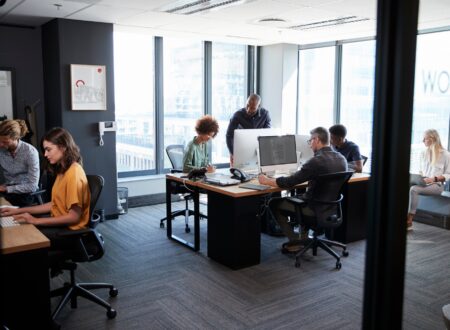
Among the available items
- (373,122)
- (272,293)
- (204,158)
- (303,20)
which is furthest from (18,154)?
(373,122)

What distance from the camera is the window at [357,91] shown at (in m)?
6.15

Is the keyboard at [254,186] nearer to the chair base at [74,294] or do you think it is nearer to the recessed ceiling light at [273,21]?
the chair base at [74,294]

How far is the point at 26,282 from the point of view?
86.8 inches

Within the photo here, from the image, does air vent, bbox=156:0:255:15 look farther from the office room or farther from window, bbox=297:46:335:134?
window, bbox=297:46:335:134

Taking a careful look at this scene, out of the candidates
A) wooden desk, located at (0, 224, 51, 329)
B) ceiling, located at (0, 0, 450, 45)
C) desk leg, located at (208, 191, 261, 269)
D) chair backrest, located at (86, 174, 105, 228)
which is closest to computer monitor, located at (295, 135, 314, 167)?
desk leg, located at (208, 191, 261, 269)

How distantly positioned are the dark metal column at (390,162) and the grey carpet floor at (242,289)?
169 centimetres

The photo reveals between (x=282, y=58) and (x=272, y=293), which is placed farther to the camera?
(x=282, y=58)

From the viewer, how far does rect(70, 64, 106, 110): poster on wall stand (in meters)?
4.84

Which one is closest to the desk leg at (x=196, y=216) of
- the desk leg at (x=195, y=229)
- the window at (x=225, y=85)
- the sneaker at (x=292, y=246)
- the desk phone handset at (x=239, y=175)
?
the desk leg at (x=195, y=229)

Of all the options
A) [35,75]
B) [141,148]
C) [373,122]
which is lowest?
[141,148]

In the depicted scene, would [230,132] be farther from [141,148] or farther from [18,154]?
[18,154]

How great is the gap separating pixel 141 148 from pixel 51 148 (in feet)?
11.9

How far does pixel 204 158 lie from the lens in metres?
4.56

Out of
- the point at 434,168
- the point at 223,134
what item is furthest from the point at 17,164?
the point at 434,168
